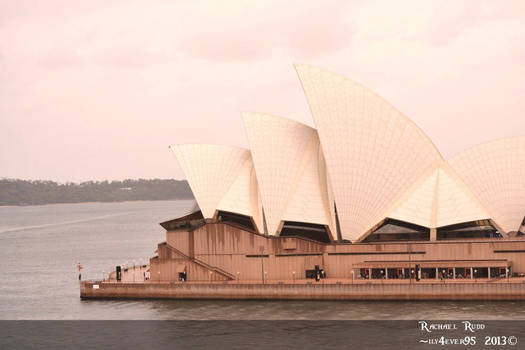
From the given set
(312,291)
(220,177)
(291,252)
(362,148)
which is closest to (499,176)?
(362,148)

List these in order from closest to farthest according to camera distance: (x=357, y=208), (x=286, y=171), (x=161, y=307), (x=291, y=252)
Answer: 1. (x=161, y=307)
2. (x=357, y=208)
3. (x=291, y=252)
4. (x=286, y=171)

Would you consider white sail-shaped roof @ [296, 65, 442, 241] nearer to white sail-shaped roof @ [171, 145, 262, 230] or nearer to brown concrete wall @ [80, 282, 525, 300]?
brown concrete wall @ [80, 282, 525, 300]

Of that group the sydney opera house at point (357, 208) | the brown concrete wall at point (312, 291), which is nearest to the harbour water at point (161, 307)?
the brown concrete wall at point (312, 291)

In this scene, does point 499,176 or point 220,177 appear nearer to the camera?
point 499,176

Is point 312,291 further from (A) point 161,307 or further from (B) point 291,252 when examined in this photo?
(A) point 161,307

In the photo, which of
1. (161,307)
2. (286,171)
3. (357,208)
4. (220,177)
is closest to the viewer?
(161,307)

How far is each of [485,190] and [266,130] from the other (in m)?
19.1

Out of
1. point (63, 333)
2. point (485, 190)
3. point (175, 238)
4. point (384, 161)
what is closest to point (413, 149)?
point (384, 161)

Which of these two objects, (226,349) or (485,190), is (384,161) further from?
(226,349)

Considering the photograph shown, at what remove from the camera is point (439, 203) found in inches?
2248

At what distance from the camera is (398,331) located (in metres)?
44.0

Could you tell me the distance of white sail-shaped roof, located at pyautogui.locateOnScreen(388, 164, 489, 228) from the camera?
56.4 m

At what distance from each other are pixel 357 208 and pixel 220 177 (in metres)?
12.9

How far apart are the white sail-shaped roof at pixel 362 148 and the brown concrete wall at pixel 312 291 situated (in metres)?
5.90
